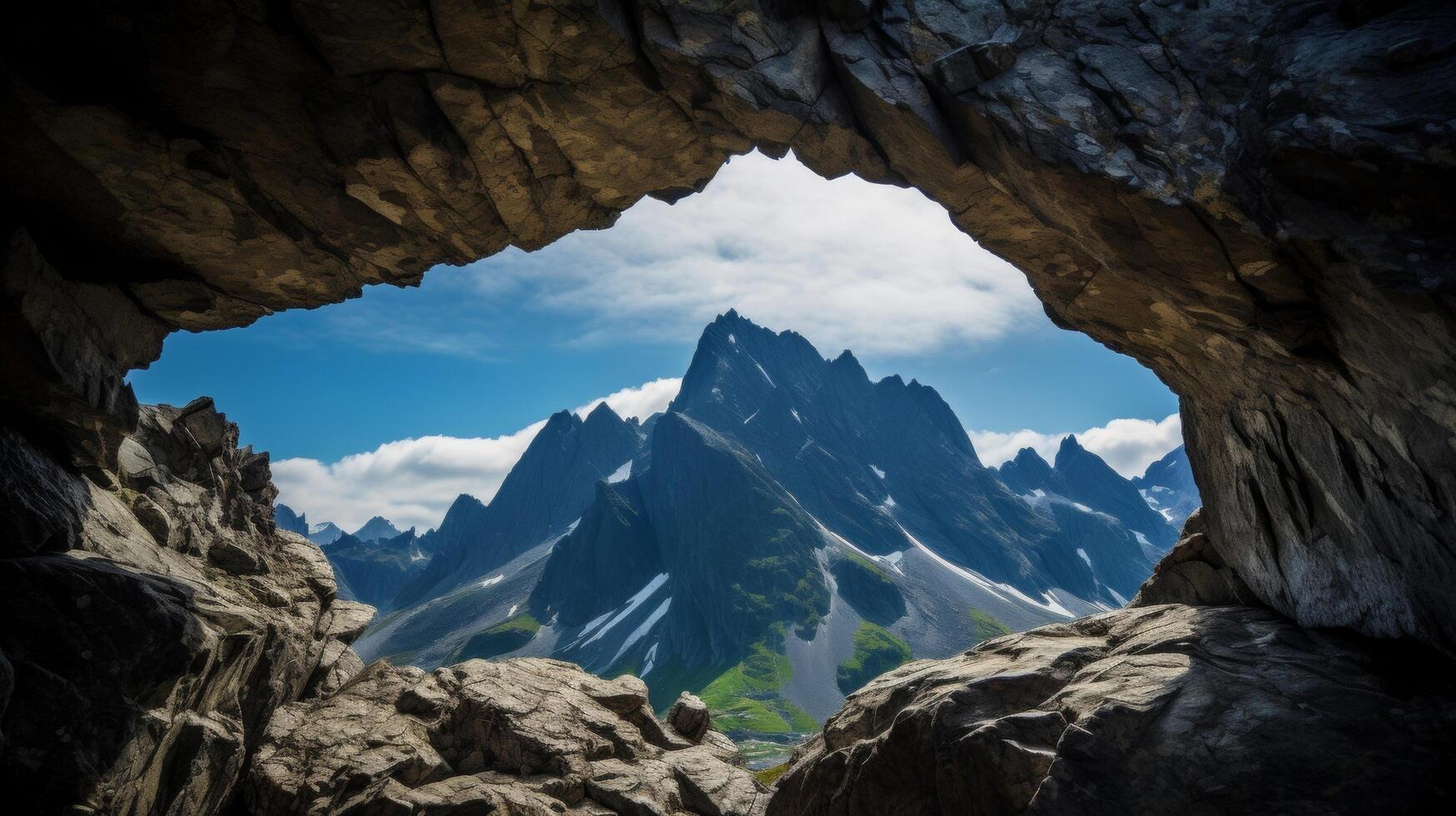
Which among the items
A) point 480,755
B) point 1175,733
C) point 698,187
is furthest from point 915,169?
point 480,755

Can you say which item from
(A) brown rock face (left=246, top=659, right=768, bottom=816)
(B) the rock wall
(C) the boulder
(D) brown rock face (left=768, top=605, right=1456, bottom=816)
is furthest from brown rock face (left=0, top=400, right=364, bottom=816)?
(D) brown rock face (left=768, top=605, right=1456, bottom=816)

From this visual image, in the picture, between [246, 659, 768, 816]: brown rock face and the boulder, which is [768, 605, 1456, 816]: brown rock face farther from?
the boulder

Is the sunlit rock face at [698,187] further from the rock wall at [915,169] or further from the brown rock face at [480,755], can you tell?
the brown rock face at [480,755]

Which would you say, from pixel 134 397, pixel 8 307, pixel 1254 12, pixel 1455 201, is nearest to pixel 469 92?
pixel 8 307

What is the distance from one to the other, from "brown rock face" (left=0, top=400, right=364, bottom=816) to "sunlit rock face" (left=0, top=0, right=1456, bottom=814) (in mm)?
124

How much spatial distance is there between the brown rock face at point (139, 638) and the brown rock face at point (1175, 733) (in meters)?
19.6

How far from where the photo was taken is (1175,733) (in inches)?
631

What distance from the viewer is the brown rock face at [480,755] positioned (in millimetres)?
25297

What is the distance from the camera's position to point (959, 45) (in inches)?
760

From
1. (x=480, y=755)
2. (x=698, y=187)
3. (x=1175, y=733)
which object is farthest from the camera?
(x=480, y=755)

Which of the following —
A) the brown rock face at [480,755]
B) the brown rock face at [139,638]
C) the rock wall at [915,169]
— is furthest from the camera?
the brown rock face at [480,755]

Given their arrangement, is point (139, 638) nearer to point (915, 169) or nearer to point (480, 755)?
point (480, 755)

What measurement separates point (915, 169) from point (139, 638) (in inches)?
1061

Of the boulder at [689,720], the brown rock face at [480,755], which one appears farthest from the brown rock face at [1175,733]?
the boulder at [689,720]
